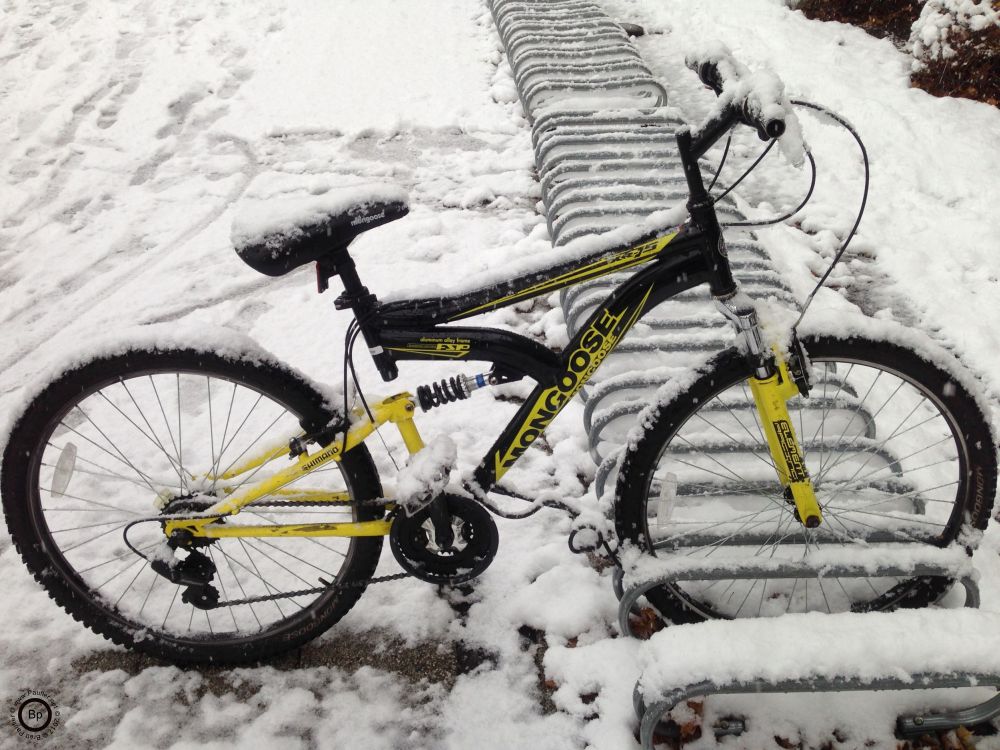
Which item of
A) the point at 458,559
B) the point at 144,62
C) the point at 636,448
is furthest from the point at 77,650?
the point at 144,62

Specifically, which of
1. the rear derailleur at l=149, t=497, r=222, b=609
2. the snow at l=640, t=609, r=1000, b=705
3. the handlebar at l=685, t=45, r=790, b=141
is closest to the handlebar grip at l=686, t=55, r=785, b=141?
the handlebar at l=685, t=45, r=790, b=141

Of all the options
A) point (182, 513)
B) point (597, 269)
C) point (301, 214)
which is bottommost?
point (182, 513)

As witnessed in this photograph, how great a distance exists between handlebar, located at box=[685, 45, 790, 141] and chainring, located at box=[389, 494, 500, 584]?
131 cm

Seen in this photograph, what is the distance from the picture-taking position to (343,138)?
17.1ft

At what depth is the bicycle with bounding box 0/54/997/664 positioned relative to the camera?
6.06 feet

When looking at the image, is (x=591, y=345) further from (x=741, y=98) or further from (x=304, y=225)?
(x=304, y=225)

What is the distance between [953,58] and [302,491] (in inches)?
200

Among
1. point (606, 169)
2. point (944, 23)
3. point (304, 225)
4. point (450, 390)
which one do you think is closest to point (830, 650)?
point (450, 390)

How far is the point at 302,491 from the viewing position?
85.5 inches

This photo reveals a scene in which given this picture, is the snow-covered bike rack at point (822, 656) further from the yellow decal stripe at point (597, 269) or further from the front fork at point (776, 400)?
the yellow decal stripe at point (597, 269)

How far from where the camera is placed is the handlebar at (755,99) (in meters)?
1.51

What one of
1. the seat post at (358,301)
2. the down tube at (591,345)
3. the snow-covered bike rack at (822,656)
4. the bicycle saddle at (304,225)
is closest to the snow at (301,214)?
the bicycle saddle at (304,225)

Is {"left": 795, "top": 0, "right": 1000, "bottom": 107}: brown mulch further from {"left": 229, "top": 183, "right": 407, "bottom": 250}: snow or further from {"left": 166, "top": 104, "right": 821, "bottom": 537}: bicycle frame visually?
{"left": 229, "top": 183, "right": 407, "bottom": 250}: snow

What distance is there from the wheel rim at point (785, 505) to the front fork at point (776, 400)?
194mm
